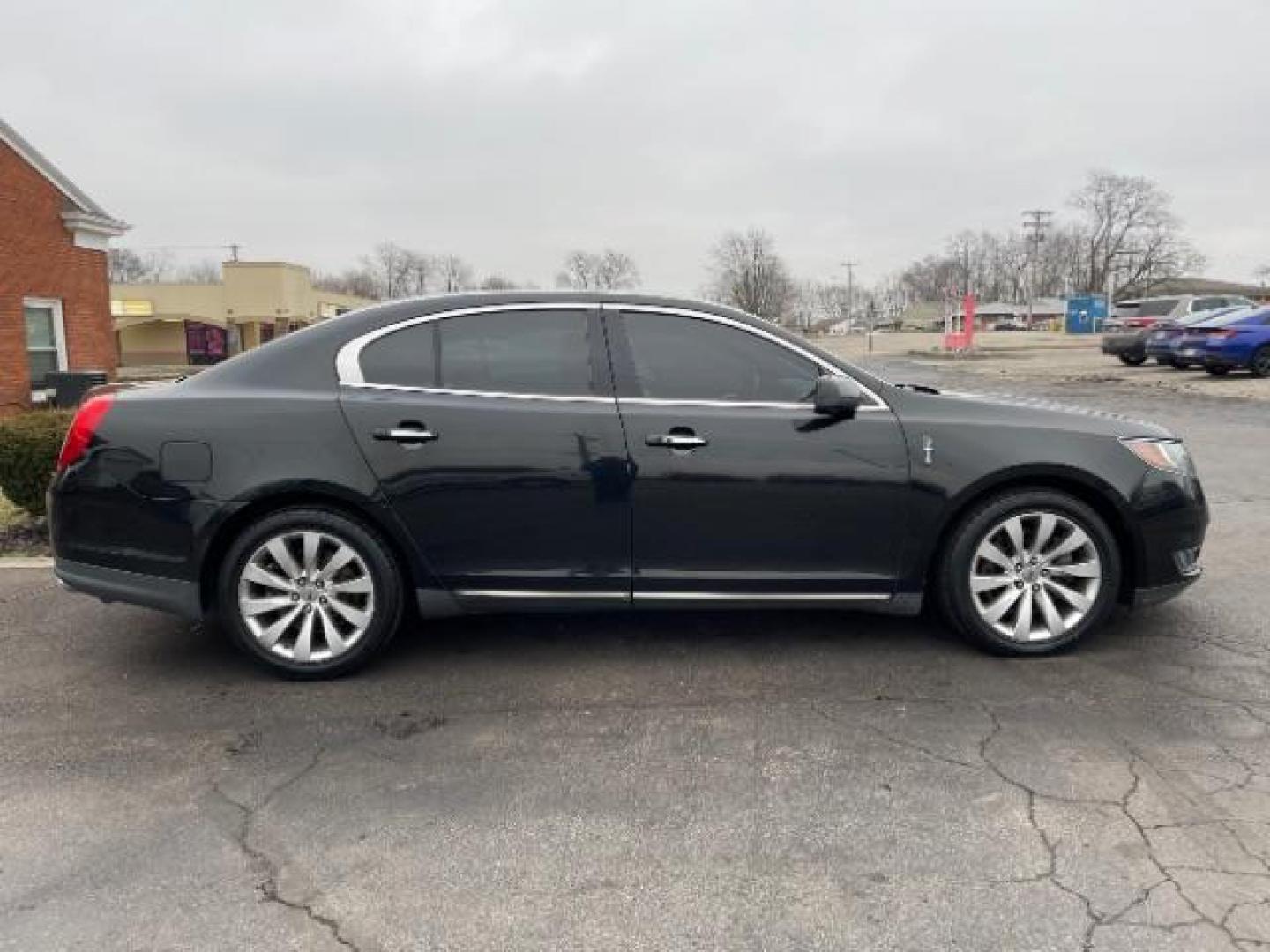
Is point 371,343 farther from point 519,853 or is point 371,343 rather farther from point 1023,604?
point 1023,604

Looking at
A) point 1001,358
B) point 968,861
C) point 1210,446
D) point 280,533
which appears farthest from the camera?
point 1001,358

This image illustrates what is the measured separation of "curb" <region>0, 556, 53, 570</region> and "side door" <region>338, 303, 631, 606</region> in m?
3.17

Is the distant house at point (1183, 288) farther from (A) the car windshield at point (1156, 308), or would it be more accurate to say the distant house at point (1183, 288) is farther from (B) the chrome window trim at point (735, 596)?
(B) the chrome window trim at point (735, 596)

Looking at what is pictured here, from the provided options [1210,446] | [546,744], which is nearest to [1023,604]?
[546,744]

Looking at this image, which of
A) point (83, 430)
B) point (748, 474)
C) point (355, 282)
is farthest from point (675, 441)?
point (355, 282)

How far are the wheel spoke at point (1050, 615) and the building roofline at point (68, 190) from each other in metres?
17.5

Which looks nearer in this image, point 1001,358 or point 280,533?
point 280,533

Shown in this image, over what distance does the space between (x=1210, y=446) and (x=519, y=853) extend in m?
10.2

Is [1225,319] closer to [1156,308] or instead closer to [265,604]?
[1156,308]

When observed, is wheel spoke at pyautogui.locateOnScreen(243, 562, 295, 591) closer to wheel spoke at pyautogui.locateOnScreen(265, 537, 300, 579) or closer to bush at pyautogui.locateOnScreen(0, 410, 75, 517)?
wheel spoke at pyautogui.locateOnScreen(265, 537, 300, 579)

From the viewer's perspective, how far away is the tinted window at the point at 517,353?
386 cm

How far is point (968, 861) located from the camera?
255 centimetres

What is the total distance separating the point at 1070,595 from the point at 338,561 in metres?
3.16

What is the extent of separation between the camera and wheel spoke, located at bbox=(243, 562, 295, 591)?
148 inches
